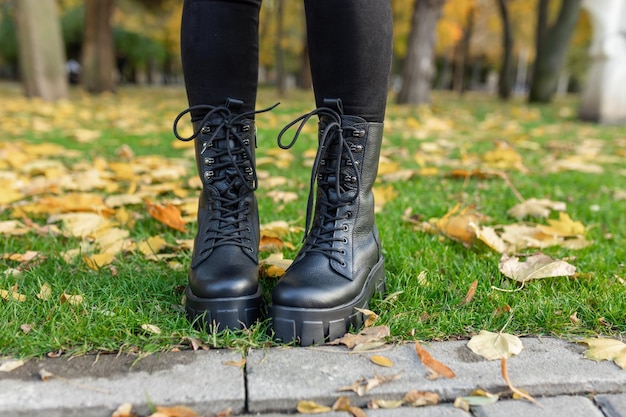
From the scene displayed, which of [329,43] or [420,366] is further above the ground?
[329,43]

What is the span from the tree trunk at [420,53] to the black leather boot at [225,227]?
6.82m

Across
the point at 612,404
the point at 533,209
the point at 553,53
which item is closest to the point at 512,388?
the point at 612,404

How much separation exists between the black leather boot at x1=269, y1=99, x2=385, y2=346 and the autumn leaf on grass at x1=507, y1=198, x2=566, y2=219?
3.57 ft

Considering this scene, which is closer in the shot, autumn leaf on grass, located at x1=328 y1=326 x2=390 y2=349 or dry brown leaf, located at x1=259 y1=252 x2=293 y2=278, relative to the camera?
autumn leaf on grass, located at x1=328 y1=326 x2=390 y2=349

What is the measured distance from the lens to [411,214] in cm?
238

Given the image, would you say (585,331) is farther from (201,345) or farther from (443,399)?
(201,345)

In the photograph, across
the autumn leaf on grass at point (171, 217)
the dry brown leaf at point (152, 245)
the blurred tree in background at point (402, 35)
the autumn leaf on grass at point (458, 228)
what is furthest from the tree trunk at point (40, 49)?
the autumn leaf on grass at point (458, 228)

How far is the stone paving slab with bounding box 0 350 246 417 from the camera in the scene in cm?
105

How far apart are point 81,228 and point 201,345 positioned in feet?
3.29

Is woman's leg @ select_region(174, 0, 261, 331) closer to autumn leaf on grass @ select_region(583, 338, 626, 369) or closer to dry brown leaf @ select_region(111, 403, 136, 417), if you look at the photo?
dry brown leaf @ select_region(111, 403, 136, 417)

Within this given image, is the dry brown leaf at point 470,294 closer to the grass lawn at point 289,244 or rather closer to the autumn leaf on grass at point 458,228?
the grass lawn at point 289,244

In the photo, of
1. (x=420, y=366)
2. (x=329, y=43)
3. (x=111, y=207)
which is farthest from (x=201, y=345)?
(x=111, y=207)

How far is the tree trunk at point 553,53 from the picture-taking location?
951cm

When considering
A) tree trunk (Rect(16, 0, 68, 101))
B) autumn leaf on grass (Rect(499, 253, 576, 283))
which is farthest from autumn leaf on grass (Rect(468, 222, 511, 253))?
tree trunk (Rect(16, 0, 68, 101))
